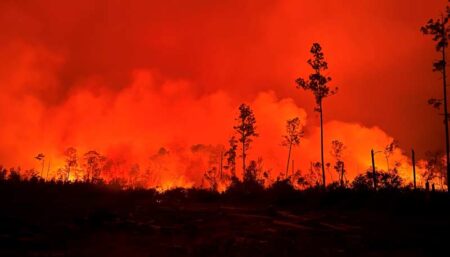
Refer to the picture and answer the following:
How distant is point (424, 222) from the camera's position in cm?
1565

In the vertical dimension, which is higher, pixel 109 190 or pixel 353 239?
pixel 109 190

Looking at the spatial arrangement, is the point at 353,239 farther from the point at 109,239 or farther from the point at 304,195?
the point at 304,195

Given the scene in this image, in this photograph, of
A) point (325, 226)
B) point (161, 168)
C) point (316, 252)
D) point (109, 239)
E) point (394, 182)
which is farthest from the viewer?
point (161, 168)

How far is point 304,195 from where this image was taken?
2400 cm

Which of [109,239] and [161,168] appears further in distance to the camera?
[161,168]

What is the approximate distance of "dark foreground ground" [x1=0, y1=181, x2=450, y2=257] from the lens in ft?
32.4

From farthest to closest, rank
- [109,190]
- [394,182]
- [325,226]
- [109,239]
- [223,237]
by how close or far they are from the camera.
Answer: [394,182]
[109,190]
[325,226]
[223,237]
[109,239]

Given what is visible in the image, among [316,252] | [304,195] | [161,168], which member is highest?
[161,168]

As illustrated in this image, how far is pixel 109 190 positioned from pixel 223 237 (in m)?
12.4

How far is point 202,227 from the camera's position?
13.6 meters

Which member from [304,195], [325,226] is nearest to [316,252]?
[325,226]

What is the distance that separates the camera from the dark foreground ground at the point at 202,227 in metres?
9.88

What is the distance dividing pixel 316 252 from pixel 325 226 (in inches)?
188

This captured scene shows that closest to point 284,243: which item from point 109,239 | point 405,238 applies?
point 405,238
